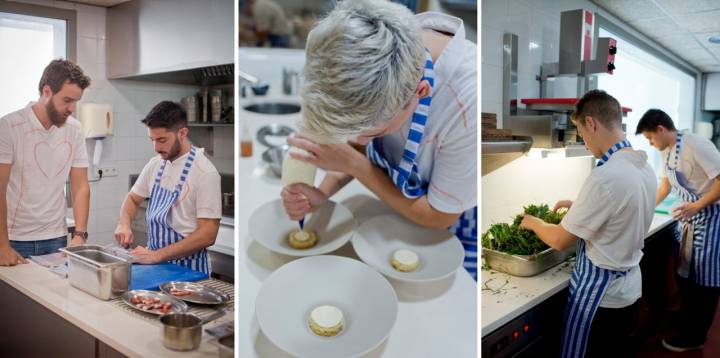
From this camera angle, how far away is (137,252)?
1417 mm

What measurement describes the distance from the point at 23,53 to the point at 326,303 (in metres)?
1.15

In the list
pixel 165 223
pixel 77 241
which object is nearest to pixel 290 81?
pixel 165 223

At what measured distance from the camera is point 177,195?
133 centimetres

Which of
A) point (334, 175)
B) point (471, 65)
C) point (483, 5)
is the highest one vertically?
point (483, 5)

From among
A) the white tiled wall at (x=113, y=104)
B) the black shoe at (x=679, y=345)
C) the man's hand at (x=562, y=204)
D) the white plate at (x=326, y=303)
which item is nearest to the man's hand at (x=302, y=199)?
the white plate at (x=326, y=303)

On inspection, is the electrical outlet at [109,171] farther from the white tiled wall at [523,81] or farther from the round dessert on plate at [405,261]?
the white tiled wall at [523,81]

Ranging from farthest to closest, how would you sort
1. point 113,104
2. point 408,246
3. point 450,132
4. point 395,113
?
point 113,104, point 408,246, point 450,132, point 395,113

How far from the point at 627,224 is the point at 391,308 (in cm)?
57

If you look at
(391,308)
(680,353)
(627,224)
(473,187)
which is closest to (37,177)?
(391,308)

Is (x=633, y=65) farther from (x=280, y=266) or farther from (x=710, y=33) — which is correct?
(x=280, y=266)

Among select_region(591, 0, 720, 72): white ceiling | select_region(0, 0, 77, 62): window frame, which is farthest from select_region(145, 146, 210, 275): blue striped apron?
select_region(591, 0, 720, 72): white ceiling

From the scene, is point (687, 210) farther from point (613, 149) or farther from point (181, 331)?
point (181, 331)

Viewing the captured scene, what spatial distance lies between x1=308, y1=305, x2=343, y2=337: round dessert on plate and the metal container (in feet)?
1.81

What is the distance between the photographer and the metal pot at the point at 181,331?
1.27 metres
